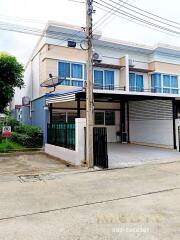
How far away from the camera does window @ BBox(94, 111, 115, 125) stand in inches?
777

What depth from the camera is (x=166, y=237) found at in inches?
167

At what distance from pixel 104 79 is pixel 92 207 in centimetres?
1443

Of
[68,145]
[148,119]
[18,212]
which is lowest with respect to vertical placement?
[18,212]

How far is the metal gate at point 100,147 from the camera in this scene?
10.6 meters

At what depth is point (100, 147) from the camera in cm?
1073

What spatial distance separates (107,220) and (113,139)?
599 inches

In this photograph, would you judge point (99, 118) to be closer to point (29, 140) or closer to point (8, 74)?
point (29, 140)

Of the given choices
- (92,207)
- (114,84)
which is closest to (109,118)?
(114,84)

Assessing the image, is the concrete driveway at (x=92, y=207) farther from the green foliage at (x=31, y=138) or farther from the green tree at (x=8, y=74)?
the green tree at (x=8, y=74)

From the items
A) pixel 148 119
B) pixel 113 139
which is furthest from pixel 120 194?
pixel 113 139

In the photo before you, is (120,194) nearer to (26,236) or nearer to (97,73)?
(26,236)

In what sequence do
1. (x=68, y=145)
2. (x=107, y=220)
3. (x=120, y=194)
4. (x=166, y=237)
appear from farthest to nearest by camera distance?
(x=68, y=145), (x=120, y=194), (x=107, y=220), (x=166, y=237)

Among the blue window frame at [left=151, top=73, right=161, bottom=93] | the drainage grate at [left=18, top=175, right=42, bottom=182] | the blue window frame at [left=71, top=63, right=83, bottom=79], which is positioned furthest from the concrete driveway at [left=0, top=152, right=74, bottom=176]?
the blue window frame at [left=151, top=73, right=161, bottom=93]

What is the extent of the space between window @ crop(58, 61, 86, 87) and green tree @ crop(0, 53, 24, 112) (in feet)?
9.85
